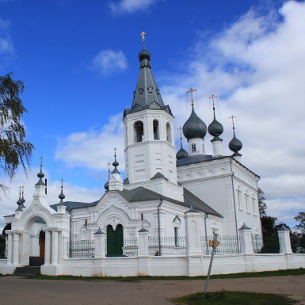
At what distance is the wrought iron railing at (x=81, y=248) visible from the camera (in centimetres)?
1947

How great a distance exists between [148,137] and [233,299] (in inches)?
689

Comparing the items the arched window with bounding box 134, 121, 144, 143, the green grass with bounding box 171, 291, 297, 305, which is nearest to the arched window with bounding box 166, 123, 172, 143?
the arched window with bounding box 134, 121, 144, 143

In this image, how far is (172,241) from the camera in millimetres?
20531

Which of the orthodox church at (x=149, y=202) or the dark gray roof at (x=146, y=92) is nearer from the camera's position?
the orthodox church at (x=149, y=202)

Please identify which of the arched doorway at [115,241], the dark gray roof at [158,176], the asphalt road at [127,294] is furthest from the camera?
the dark gray roof at [158,176]

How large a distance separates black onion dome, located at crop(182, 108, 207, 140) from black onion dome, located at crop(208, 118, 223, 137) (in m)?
0.55

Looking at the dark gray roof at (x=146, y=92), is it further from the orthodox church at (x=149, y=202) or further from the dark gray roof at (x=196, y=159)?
the dark gray roof at (x=196, y=159)

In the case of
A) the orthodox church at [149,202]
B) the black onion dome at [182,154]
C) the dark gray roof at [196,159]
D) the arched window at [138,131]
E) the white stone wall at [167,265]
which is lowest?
the white stone wall at [167,265]

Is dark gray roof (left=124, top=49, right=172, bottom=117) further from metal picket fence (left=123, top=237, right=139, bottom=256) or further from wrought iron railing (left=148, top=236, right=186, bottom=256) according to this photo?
metal picket fence (left=123, top=237, right=139, bottom=256)

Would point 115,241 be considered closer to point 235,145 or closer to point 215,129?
point 215,129

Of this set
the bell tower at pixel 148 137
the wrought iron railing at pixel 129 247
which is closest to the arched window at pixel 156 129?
the bell tower at pixel 148 137

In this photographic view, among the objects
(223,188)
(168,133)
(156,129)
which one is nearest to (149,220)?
(156,129)

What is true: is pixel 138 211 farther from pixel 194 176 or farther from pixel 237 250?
pixel 194 176

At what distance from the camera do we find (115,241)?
72.0 feet
